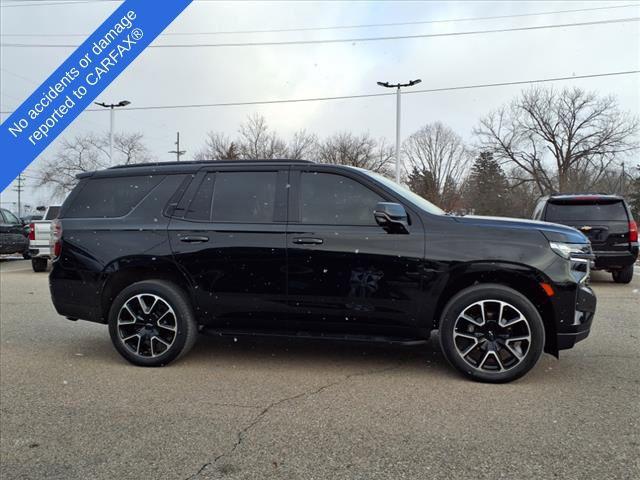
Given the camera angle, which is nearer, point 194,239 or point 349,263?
point 349,263

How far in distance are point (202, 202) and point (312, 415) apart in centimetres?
219

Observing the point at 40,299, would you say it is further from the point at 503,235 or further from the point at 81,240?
the point at 503,235

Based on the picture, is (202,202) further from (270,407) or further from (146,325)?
(270,407)

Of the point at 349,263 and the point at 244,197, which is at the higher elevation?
the point at 244,197

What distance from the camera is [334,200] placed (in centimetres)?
445

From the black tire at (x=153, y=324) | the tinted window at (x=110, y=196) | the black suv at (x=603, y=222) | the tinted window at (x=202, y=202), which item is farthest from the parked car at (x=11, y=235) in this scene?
the black suv at (x=603, y=222)

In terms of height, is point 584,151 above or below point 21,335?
above

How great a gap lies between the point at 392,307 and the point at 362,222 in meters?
0.76

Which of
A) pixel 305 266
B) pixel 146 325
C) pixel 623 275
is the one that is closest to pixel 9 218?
pixel 146 325

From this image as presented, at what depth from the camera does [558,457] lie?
9.54 ft

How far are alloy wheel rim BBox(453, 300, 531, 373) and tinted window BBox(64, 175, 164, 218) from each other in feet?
10.1

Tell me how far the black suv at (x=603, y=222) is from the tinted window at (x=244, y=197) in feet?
22.6

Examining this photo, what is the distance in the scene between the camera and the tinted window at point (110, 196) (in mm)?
4836

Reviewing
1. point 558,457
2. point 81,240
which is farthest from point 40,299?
point 558,457
